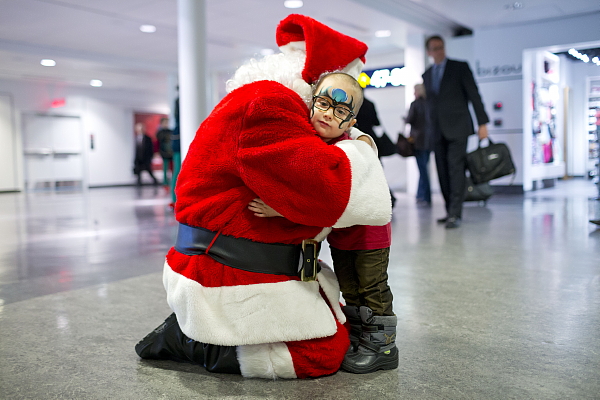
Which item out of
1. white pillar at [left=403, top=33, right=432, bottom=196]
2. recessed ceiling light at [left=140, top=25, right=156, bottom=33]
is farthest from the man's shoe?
recessed ceiling light at [left=140, top=25, right=156, bottom=33]

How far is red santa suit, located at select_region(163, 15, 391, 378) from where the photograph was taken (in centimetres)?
134

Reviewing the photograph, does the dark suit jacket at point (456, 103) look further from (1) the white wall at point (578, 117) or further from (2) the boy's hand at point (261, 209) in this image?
(1) the white wall at point (578, 117)

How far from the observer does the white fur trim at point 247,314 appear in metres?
1.46

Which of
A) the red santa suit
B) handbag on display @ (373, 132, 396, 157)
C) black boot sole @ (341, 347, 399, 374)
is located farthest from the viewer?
handbag on display @ (373, 132, 396, 157)

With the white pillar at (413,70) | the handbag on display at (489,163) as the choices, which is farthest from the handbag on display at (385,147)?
the white pillar at (413,70)

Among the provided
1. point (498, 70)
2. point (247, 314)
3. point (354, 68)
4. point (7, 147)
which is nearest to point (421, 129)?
point (498, 70)

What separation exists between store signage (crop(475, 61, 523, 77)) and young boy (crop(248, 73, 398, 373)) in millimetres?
8734

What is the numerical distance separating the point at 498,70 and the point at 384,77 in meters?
3.26

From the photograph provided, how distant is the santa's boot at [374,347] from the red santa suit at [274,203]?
0.05m

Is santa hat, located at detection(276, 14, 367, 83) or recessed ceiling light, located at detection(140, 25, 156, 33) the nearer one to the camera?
santa hat, located at detection(276, 14, 367, 83)

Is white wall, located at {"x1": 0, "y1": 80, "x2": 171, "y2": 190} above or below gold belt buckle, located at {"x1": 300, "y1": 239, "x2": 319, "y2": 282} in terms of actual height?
above

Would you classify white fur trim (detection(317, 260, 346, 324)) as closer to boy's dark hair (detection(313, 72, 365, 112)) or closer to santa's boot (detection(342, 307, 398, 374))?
santa's boot (detection(342, 307, 398, 374))

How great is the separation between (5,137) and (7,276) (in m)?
13.2

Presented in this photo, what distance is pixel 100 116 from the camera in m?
16.9
